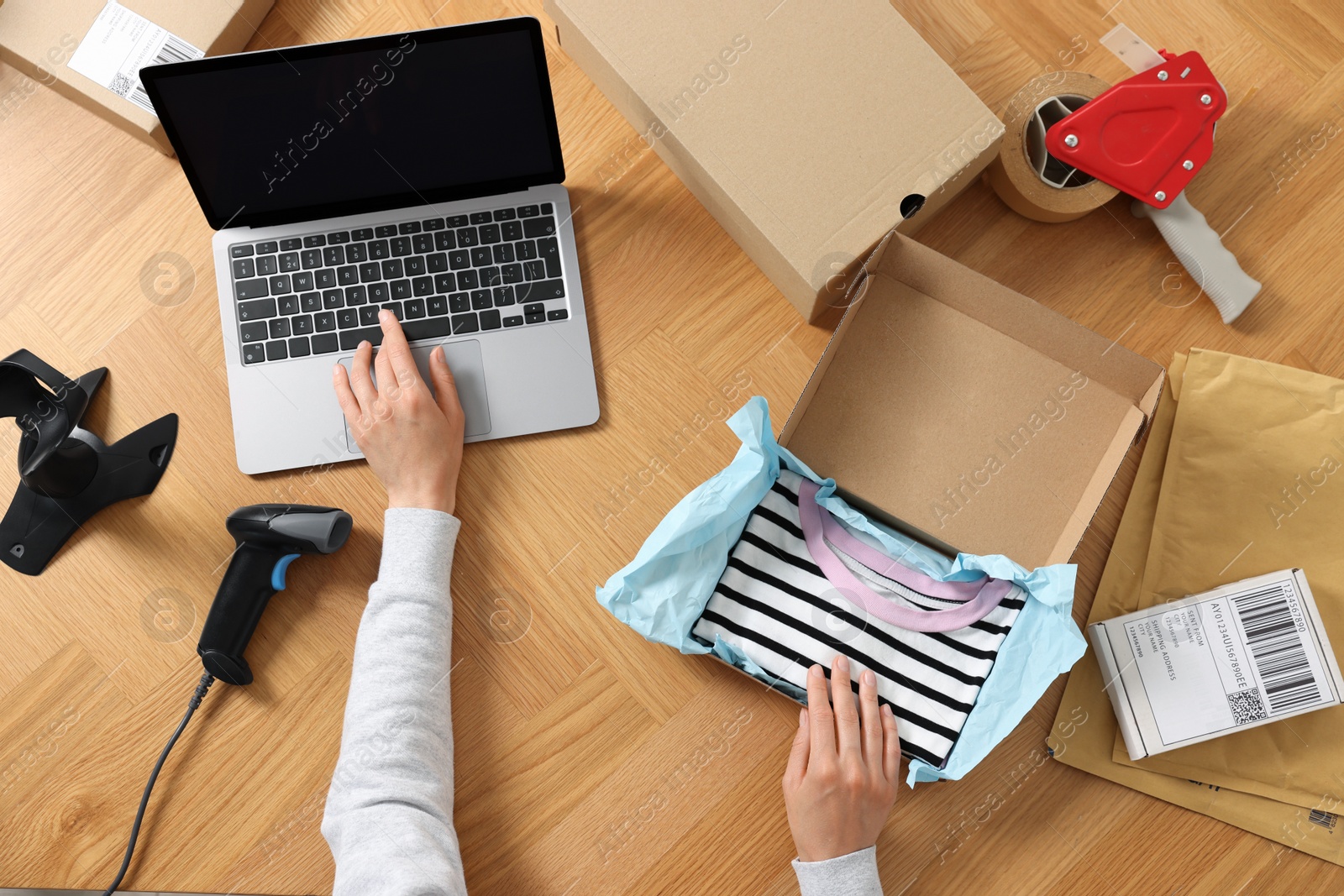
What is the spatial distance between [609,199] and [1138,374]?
1.63 ft

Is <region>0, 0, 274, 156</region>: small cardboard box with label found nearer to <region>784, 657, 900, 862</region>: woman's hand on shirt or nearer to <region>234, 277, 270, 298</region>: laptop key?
<region>234, 277, 270, 298</region>: laptop key

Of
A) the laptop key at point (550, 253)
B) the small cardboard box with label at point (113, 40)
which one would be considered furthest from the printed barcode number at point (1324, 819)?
the small cardboard box with label at point (113, 40)

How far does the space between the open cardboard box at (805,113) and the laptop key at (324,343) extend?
1.16 feet

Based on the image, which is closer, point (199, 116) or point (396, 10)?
point (199, 116)

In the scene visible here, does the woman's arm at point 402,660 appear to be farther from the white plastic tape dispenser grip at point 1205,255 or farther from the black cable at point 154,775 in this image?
the white plastic tape dispenser grip at point 1205,255

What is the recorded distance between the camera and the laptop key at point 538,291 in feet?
2.60

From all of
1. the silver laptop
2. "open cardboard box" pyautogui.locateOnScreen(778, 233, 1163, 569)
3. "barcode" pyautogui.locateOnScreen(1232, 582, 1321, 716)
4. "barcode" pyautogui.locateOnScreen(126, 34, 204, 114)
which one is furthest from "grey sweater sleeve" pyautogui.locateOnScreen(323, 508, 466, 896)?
"barcode" pyautogui.locateOnScreen(1232, 582, 1321, 716)

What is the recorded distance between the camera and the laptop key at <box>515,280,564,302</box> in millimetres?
792

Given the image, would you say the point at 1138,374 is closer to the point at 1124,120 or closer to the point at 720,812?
the point at 1124,120

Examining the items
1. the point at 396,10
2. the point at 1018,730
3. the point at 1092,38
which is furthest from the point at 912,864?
the point at 396,10

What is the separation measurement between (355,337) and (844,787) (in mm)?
589

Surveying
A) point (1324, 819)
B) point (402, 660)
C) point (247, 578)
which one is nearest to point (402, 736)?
point (402, 660)

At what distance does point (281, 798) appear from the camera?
2.51ft

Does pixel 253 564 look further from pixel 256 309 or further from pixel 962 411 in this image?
pixel 962 411
